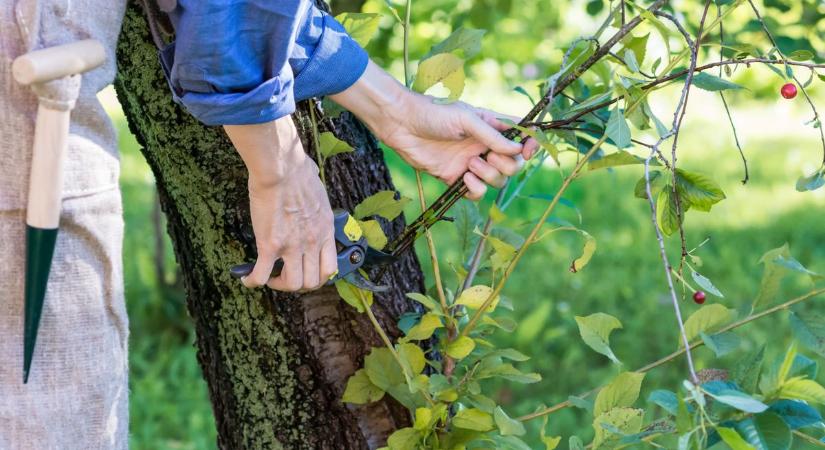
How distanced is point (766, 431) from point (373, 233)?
0.60 m

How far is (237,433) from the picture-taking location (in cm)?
164

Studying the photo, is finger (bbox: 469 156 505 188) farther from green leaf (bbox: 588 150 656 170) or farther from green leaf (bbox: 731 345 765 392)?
green leaf (bbox: 731 345 765 392)

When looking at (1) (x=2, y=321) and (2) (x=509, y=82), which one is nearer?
(1) (x=2, y=321)

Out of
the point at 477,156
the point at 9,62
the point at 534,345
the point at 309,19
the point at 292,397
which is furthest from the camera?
the point at 534,345

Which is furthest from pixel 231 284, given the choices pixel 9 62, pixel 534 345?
pixel 534 345

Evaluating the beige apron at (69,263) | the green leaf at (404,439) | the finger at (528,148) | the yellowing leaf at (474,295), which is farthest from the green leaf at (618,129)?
the beige apron at (69,263)

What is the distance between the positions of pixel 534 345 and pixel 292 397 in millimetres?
2032

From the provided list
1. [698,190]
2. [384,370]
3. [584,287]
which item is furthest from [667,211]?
[584,287]

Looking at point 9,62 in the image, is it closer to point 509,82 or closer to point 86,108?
point 86,108

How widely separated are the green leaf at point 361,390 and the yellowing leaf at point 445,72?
1.46ft

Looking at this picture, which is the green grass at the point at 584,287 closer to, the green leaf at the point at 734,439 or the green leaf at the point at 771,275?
the green leaf at the point at 771,275

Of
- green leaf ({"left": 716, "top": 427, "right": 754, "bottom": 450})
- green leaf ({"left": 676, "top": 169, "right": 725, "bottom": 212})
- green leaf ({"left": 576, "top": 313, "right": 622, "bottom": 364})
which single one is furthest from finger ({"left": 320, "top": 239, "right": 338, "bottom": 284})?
green leaf ({"left": 716, "top": 427, "right": 754, "bottom": 450})

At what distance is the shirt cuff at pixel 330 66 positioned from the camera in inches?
51.4

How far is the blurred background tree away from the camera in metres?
2.87
